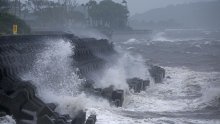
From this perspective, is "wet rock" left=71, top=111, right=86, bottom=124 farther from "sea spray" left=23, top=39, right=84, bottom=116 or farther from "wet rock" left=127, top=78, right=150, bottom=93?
"wet rock" left=127, top=78, right=150, bottom=93

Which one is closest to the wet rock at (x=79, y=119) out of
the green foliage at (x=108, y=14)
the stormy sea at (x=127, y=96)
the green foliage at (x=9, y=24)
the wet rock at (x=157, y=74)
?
the stormy sea at (x=127, y=96)

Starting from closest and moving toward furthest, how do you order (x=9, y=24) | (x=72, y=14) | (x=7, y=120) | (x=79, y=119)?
(x=7, y=120), (x=79, y=119), (x=9, y=24), (x=72, y=14)

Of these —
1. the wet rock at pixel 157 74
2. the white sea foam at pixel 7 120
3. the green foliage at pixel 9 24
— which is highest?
the green foliage at pixel 9 24

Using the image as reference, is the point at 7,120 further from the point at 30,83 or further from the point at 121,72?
the point at 121,72

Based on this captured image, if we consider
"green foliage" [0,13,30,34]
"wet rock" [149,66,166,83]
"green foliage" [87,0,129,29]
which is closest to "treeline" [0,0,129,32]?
"green foliage" [87,0,129,29]

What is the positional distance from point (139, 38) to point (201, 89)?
69.8 m

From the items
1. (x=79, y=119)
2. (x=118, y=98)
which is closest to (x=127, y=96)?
(x=118, y=98)

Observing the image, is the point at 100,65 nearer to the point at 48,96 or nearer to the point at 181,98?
the point at 181,98

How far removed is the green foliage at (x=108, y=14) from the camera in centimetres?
9750

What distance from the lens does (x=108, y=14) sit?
9838 centimetres

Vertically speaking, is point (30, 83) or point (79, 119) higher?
point (30, 83)

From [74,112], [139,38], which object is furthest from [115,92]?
[139,38]

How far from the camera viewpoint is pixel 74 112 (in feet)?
59.8

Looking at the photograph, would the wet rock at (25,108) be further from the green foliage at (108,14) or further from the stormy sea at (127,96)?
the green foliage at (108,14)
